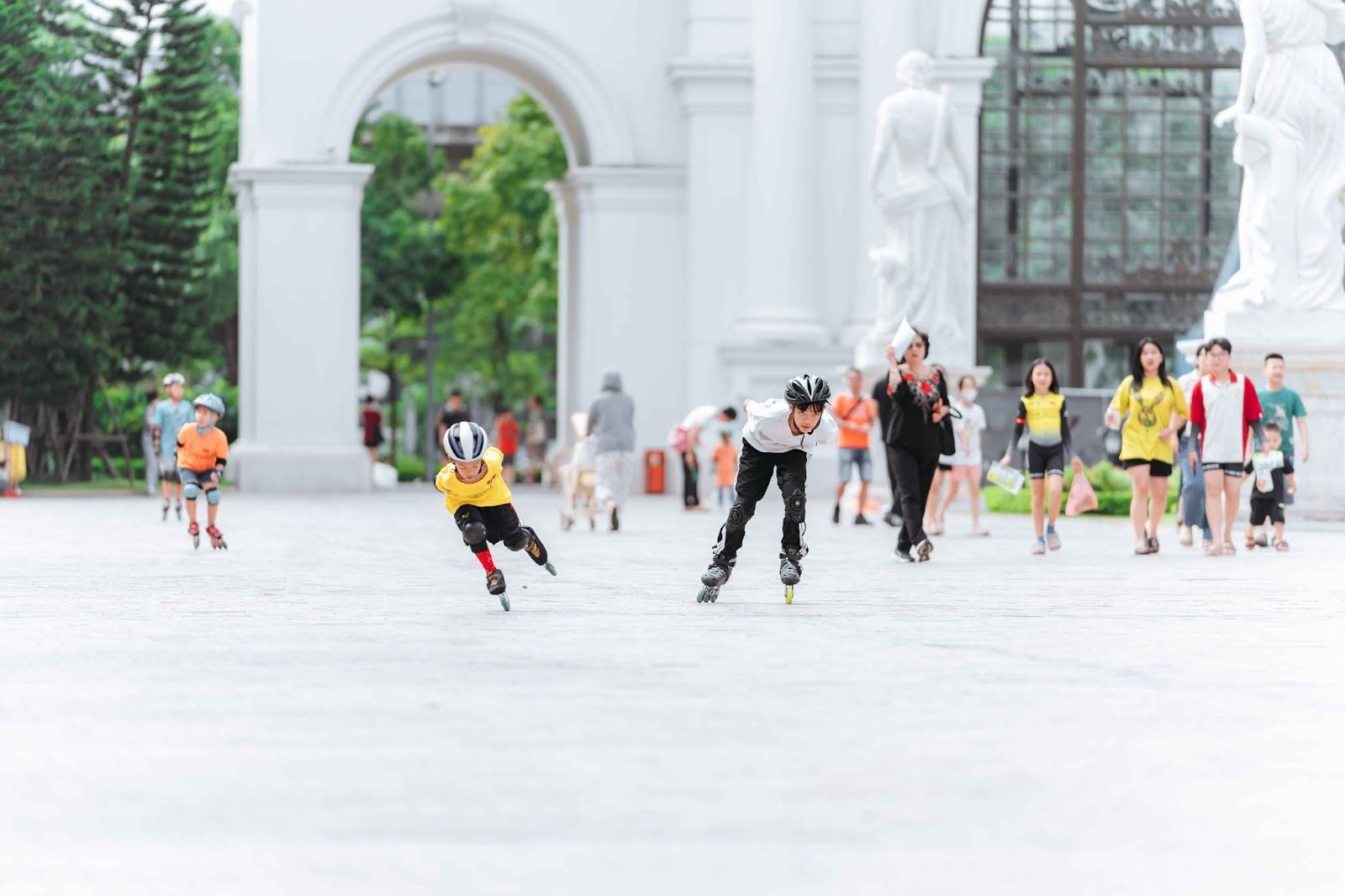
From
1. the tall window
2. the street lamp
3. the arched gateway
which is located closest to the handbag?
the arched gateway

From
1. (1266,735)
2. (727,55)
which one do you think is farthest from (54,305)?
(1266,735)

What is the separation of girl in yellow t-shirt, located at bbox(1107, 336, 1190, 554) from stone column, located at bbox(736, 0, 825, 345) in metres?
12.6

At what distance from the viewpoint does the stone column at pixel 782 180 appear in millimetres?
29578

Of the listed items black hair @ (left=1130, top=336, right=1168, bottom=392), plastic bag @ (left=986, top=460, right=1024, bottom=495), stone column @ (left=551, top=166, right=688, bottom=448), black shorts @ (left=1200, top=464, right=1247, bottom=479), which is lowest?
plastic bag @ (left=986, top=460, right=1024, bottom=495)

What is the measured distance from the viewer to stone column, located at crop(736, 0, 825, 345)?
29578 millimetres

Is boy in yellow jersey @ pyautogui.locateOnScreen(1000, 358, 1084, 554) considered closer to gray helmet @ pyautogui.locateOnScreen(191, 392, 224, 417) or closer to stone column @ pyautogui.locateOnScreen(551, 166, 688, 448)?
gray helmet @ pyautogui.locateOnScreen(191, 392, 224, 417)

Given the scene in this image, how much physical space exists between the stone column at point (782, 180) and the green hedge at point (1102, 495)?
5.12 m

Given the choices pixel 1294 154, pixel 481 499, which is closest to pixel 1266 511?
pixel 1294 154

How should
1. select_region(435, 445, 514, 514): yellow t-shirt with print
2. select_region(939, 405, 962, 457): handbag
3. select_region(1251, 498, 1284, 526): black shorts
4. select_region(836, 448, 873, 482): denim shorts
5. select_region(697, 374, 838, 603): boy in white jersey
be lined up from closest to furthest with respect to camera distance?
1. select_region(435, 445, 514, 514): yellow t-shirt with print
2. select_region(697, 374, 838, 603): boy in white jersey
3. select_region(939, 405, 962, 457): handbag
4. select_region(1251, 498, 1284, 526): black shorts
5. select_region(836, 448, 873, 482): denim shorts

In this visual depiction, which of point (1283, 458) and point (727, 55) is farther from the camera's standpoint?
point (727, 55)

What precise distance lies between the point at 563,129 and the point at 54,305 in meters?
8.04

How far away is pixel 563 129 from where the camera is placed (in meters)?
33.4

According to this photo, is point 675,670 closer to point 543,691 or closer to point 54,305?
point 543,691

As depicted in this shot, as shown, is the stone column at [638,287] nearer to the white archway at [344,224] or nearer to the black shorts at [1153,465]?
the white archway at [344,224]
